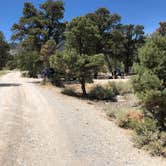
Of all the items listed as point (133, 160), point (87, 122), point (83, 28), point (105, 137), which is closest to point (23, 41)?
point (83, 28)

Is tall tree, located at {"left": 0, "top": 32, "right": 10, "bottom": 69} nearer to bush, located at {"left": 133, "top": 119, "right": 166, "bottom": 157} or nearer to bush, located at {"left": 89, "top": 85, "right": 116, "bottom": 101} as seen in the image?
bush, located at {"left": 89, "top": 85, "right": 116, "bottom": 101}

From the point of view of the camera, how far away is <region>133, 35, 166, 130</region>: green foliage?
1183cm

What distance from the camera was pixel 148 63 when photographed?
1248cm

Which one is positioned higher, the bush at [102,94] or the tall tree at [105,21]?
the tall tree at [105,21]

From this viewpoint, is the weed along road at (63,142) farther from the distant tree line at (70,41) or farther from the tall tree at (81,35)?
the tall tree at (81,35)

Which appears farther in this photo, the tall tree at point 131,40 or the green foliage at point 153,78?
the tall tree at point 131,40

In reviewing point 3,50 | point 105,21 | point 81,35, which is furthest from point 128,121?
point 105,21

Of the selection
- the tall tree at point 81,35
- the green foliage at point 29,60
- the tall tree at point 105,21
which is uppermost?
the tall tree at point 105,21

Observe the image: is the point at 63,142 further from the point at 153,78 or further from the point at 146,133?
the point at 153,78

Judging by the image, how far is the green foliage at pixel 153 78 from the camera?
11.8m

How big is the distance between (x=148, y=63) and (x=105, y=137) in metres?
3.94

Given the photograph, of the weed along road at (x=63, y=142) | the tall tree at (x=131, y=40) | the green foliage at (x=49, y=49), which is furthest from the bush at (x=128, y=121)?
the tall tree at (x=131, y=40)

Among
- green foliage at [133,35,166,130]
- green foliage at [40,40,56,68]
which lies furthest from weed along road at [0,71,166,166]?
green foliage at [40,40,56,68]

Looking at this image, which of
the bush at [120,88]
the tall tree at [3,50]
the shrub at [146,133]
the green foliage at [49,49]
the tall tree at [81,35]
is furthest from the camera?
the tall tree at [3,50]
